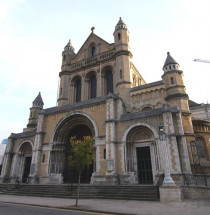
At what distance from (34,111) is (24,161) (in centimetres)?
992

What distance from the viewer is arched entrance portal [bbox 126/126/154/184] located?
17281 mm

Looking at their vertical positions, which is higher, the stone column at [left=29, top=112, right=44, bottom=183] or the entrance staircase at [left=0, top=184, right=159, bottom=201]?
the stone column at [left=29, top=112, right=44, bottom=183]

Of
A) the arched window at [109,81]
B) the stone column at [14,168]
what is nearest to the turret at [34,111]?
the stone column at [14,168]

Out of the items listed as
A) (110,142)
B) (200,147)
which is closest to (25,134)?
(110,142)

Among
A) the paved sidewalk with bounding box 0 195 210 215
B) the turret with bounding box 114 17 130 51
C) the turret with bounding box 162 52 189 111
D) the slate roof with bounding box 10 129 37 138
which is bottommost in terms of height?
the paved sidewalk with bounding box 0 195 210 215

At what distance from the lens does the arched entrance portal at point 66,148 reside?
21.0 m

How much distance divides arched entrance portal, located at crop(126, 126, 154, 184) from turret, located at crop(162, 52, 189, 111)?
6266mm

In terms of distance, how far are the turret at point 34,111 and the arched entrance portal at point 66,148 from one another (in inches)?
420

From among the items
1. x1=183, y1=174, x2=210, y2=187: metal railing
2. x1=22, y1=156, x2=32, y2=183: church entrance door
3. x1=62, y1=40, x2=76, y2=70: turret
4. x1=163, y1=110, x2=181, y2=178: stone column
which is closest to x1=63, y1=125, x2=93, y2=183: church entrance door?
x1=22, y1=156, x2=32, y2=183: church entrance door

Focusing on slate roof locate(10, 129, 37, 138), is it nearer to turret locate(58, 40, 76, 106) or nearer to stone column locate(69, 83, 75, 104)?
turret locate(58, 40, 76, 106)

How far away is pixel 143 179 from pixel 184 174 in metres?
4.08

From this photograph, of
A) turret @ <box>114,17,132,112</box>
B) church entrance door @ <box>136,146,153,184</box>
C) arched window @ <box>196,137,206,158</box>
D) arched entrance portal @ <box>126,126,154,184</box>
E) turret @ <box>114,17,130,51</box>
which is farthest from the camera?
turret @ <box>114,17,130,51</box>

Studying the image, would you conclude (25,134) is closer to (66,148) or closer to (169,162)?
(66,148)

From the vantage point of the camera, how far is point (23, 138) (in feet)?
82.6
